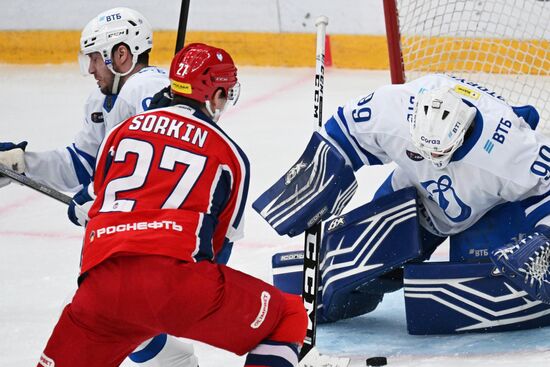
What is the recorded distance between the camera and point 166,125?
2.53m

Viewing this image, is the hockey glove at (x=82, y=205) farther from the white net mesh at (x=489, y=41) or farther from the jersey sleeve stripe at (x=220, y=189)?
the white net mesh at (x=489, y=41)

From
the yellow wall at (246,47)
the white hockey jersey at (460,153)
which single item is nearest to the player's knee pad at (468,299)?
the white hockey jersey at (460,153)

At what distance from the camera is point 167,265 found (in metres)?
2.42

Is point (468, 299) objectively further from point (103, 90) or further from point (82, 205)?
point (103, 90)

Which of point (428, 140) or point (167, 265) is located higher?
point (428, 140)

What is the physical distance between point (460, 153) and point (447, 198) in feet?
0.52

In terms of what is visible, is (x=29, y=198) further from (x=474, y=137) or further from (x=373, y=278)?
(x=474, y=137)

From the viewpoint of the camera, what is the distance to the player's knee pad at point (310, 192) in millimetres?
3234

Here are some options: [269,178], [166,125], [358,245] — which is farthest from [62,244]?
[166,125]

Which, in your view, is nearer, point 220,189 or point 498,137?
point 220,189

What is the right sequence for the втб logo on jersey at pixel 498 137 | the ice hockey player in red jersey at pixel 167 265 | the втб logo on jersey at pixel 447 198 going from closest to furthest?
the ice hockey player in red jersey at pixel 167 265, the втб logo on jersey at pixel 498 137, the втб logo on jersey at pixel 447 198

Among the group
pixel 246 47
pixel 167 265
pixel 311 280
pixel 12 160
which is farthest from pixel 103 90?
pixel 246 47

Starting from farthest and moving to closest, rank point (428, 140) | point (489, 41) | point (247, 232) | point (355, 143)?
point (489, 41), point (247, 232), point (355, 143), point (428, 140)

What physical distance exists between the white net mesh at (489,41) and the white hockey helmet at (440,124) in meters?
1.81
